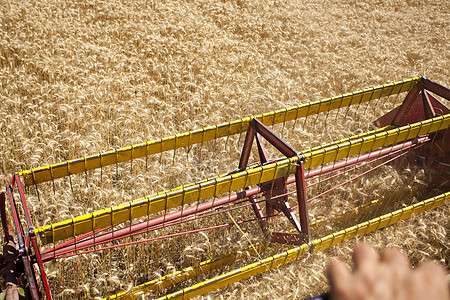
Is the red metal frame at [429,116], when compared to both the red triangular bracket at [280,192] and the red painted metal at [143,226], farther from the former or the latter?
the red triangular bracket at [280,192]

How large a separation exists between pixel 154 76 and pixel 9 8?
3524 mm

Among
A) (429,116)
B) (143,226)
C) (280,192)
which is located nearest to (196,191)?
(143,226)

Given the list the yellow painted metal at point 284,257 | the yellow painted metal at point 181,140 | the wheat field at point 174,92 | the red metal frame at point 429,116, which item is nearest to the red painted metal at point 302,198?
the yellow painted metal at point 284,257

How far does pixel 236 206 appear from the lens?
346 centimetres

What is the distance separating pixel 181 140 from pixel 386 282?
8.72 ft

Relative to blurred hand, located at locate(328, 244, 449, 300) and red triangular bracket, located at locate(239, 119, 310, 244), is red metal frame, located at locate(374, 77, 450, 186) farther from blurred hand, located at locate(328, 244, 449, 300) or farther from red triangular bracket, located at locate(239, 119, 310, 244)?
blurred hand, located at locate(328, 244, 449, 300)

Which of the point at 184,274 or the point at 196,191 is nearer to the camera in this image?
the point at 196,191

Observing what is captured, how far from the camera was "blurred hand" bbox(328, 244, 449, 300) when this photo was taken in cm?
50

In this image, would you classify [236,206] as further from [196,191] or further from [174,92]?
[174,92]

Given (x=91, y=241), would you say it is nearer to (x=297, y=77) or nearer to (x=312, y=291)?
(x=312, y=291)

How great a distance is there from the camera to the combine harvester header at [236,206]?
2.32m

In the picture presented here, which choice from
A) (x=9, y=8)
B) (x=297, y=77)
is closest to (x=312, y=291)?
(x=297, y=77)

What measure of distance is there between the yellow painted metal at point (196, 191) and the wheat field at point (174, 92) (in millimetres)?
600

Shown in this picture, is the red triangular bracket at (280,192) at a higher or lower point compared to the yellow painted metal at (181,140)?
lower
